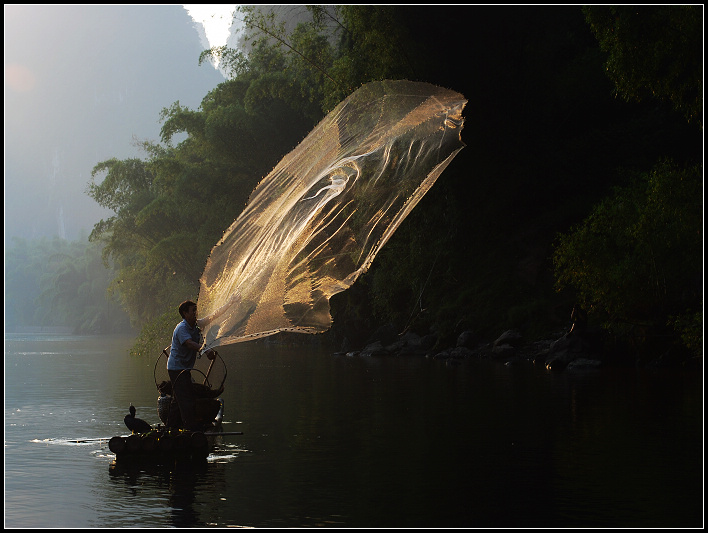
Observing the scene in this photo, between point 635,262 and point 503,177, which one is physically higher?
point 503,177

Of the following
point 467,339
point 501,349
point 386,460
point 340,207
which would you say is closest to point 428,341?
point 467,339

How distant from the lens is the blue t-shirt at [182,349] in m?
12.6

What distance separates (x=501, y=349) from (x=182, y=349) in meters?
25.7

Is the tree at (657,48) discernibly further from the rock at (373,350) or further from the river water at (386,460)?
the rock at (373,350)

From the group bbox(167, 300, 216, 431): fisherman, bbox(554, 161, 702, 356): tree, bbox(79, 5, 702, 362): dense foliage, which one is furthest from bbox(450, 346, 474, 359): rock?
bbox(167, 300, 216, 431): fisherman

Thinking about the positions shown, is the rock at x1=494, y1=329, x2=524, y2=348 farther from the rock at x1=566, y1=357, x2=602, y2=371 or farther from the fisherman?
the fisherman

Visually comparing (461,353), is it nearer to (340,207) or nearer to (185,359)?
(185,359)

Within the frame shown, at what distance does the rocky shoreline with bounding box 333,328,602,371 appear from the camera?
32844 millimetres

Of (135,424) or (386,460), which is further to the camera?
(386,460)

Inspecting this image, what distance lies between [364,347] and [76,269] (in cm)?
10532

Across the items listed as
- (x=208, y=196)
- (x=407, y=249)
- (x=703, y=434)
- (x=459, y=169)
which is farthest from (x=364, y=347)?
(x=703, y=434)

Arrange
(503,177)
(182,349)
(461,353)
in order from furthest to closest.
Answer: (503,177) < (461,353) < (182,349)

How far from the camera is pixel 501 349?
37.0m

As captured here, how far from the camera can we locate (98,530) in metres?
8.94
